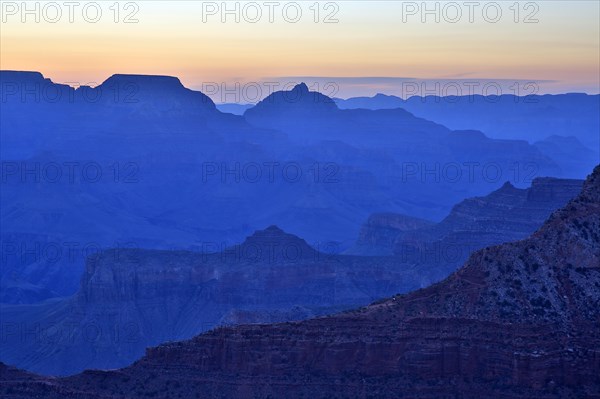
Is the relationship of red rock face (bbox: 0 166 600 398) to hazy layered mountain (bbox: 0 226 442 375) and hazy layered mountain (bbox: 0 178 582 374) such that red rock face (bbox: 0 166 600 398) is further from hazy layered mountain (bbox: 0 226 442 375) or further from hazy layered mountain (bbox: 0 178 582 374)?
hazy layered mountain (bbox: 0 226 442 375)

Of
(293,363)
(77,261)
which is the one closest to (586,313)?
(293,363)

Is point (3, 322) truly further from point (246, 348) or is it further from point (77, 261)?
point (246, 348)

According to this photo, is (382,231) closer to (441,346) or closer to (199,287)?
(199,287)

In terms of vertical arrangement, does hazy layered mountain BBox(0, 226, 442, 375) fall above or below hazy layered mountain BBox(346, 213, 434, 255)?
below

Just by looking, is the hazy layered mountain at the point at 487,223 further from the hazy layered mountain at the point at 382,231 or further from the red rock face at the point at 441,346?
the red rock face at the point at 441,346

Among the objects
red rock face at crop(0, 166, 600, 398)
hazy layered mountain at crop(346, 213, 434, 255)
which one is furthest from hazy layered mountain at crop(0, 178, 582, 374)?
red rock face at crop(0, 166, 600, 398)
